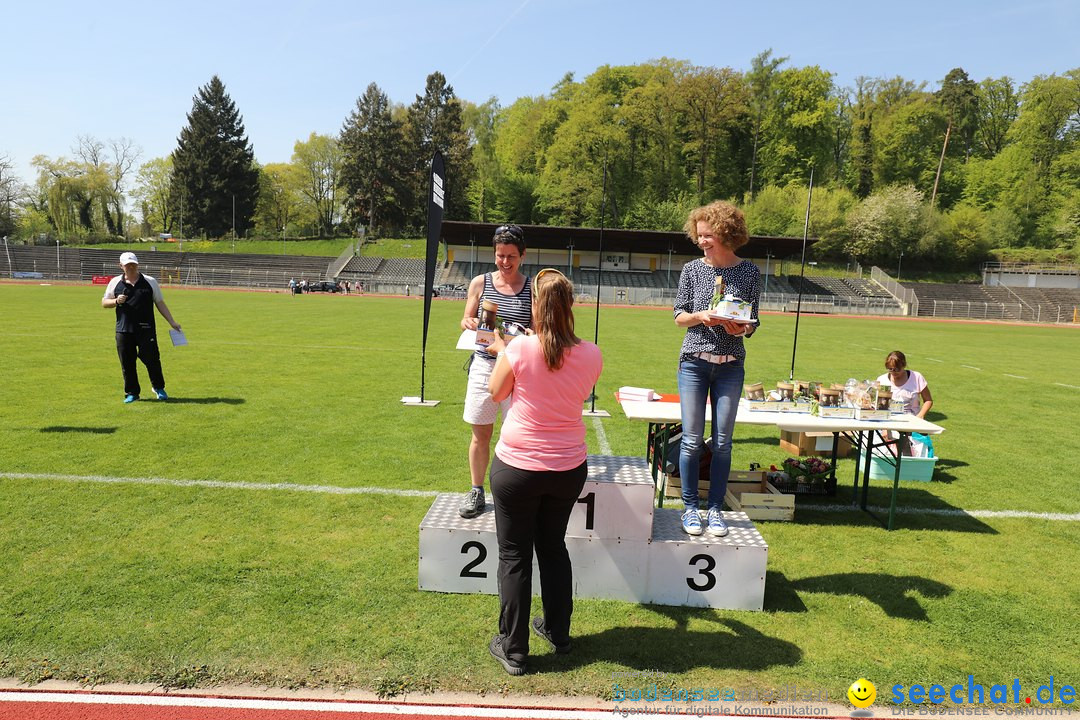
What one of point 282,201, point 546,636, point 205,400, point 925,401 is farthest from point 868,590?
point 282,201

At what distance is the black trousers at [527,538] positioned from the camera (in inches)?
115

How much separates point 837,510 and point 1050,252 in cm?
6998

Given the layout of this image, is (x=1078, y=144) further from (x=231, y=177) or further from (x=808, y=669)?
(x=231, y=177)

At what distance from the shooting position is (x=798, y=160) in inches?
2879

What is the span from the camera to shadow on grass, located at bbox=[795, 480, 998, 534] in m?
5.24

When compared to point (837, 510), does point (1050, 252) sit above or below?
above

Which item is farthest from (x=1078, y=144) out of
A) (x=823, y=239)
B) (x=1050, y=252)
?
(x=823, y=239)

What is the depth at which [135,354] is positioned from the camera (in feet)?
28.0

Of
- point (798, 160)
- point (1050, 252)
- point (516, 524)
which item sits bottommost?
point (516, 524)

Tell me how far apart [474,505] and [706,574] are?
4.73 feet

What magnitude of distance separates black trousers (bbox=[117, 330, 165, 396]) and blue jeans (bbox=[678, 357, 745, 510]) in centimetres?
747

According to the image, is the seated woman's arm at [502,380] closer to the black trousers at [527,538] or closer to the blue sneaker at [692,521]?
the black trousers at [527,538]

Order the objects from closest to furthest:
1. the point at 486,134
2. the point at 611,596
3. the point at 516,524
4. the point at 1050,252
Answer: the point at 516,524
the point at 611,596
the point at 1050,252
the point at 486,134

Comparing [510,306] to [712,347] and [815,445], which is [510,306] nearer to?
[712,347]
